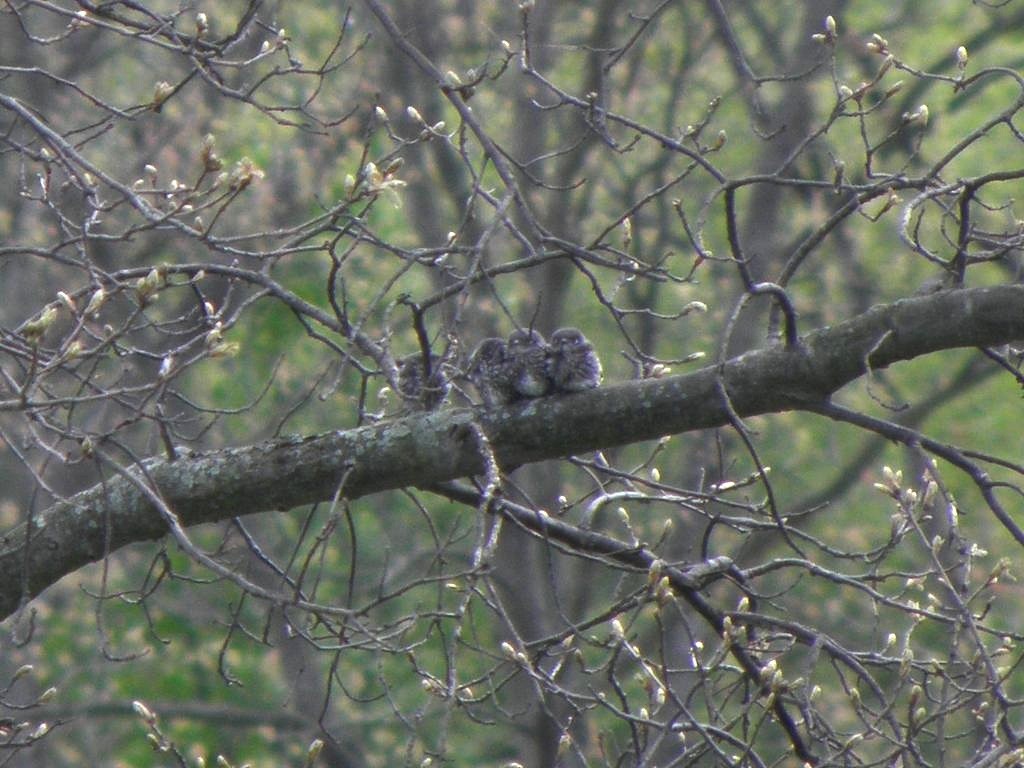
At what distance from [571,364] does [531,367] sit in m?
0.14

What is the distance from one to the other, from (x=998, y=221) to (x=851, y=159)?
→ 46.0 inches

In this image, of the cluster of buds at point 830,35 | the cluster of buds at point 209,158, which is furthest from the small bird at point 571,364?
the cluster of buds at point 209,158

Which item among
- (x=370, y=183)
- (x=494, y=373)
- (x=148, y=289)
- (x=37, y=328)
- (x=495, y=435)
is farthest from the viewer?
(x=494, y=373)

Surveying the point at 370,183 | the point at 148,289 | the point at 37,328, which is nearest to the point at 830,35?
the point at 370,183

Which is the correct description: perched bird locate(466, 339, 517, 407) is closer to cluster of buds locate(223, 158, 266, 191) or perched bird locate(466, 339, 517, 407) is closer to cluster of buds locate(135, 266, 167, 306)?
cluster of buds locate(223, 158, 266, 191)

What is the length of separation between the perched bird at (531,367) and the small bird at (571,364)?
0.02 metres

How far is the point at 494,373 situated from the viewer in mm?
4840

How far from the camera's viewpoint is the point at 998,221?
1098 centimetres

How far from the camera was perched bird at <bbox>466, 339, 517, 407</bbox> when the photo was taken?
4.81 m

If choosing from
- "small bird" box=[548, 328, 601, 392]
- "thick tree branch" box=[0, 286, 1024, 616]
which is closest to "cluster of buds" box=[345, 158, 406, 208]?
"thick tree branch" box=[0, 286, 1024, 616]

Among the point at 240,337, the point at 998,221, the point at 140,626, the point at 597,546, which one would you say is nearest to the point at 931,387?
the point at 998,221

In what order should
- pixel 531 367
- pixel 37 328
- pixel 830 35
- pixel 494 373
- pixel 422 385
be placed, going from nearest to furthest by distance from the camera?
pixel 37 328, pixel 422 385, pixel 830 35, pixel 531 367, pixel 494 373

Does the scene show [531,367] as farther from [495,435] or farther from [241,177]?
[241,177]

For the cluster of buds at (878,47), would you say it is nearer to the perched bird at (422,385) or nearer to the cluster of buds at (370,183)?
the cluster of buds at (370,183)
